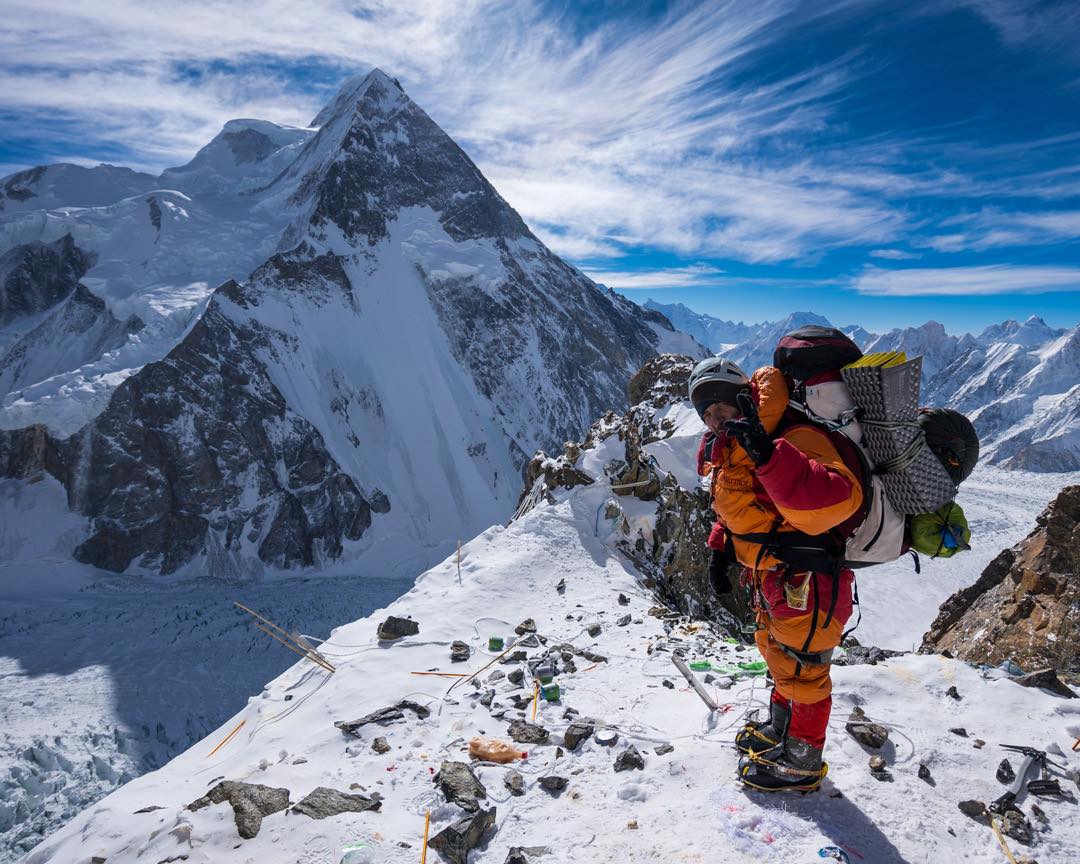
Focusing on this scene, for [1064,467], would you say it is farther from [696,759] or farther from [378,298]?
[696,759]

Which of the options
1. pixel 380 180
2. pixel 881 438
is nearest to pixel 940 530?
pixel 881 438

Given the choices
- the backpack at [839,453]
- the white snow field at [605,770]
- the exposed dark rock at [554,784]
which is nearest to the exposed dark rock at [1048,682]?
the white snow field at [605,770]

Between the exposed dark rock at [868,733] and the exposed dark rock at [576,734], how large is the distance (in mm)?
2166

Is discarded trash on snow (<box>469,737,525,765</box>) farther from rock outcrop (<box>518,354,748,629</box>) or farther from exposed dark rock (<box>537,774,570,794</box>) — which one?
rock outcrop (<box>518,354,748,629</box>)

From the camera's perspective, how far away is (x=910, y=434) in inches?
129

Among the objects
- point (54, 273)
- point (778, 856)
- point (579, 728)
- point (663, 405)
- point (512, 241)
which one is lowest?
point (579, 728)

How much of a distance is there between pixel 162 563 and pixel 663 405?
51986mm

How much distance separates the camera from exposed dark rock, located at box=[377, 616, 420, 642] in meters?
7.21

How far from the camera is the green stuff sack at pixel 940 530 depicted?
339 centimetres

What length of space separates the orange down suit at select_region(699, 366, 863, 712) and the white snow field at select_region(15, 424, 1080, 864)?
85cm

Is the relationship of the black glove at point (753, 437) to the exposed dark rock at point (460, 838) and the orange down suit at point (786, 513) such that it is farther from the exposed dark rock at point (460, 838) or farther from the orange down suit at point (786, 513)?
the exposed dark rock at point (460, 838)

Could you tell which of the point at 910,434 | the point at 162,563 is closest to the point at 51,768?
the point at 162,563

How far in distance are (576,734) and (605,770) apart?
0.46 metres

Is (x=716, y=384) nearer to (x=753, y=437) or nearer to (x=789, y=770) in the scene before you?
(x=753, y=437)
